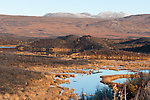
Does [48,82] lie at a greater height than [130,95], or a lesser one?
lesser

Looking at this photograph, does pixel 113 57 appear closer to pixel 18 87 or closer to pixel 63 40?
pixel 63 40

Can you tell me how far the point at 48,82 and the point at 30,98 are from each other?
8086 mm

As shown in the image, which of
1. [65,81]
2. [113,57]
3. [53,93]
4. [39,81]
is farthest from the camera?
[113,57]

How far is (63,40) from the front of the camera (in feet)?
290

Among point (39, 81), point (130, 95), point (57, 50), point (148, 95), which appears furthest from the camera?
point (57, 50)

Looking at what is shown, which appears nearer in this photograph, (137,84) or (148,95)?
(148,95)

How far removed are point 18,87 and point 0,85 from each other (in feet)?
5.37

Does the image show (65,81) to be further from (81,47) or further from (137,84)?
(81,47)

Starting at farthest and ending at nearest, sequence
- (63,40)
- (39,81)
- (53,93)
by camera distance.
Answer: (63,40) < (39,81) < (53,93)

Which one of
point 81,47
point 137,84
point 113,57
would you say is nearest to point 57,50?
→ point 81,47

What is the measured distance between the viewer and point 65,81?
29.8 metres

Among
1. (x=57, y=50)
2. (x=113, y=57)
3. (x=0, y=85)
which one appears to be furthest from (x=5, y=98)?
(x=57, y=50)

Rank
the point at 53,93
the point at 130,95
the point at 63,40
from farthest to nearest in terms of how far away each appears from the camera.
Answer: the point at 63,40 < the point at 53,93 < the point at 130,95

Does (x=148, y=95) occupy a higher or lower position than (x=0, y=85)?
higher
